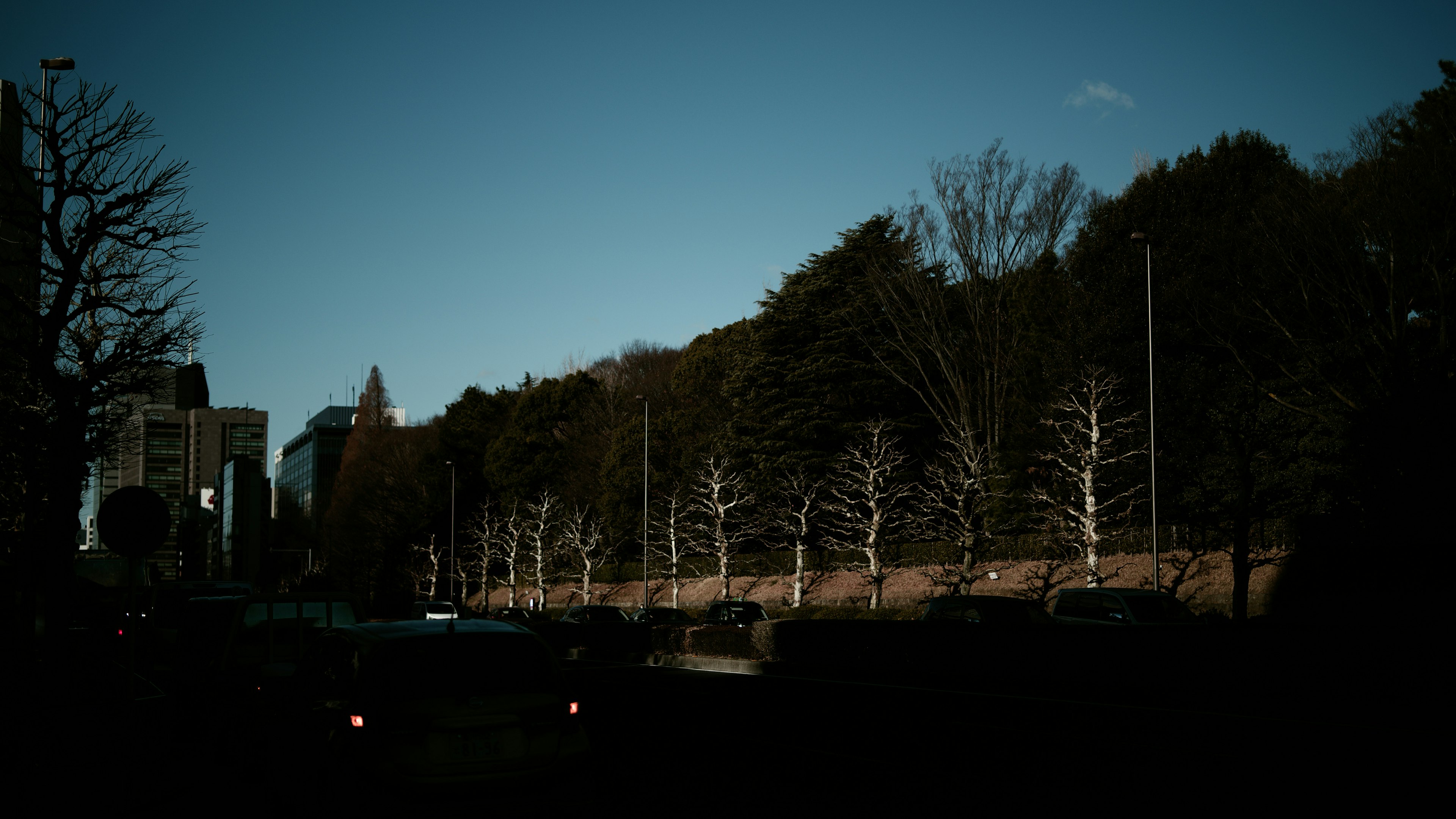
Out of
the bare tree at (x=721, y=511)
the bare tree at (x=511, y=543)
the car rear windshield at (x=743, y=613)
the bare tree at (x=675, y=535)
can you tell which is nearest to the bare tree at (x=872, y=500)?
the bare tree at (x=721, y=511)

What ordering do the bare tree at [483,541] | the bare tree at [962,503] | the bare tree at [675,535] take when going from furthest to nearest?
the bare tree at [483,541]
the bare tree at [675,535]
the bare tree at [962,503]

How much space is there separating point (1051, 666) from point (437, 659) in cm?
1554

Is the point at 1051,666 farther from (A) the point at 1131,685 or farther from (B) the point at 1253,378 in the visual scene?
(B) the point at 1253,378

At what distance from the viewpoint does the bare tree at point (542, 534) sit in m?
67.2

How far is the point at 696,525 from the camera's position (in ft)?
176

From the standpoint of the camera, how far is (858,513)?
4928 cm

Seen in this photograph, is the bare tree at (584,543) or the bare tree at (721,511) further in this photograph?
the bare tree at (584,543)

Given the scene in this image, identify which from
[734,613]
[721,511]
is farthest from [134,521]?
[721,511]

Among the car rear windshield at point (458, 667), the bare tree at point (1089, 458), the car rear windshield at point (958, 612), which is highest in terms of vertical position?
the bare tree at point (1089, 458)

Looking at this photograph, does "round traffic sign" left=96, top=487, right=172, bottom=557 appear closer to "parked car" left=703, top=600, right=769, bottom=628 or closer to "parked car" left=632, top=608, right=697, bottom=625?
"parked car" left=703, top=600, right=769, bottom=628

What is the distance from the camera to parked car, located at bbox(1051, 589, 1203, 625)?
22562 millimetres

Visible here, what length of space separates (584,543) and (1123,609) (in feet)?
155

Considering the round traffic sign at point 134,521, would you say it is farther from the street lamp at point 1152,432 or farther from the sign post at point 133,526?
the street lamp at point 1152,432

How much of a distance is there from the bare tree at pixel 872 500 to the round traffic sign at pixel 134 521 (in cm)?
3254
